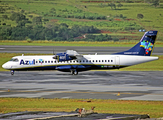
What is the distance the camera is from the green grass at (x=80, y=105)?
22.8m

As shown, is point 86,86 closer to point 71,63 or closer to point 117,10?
point 71,63

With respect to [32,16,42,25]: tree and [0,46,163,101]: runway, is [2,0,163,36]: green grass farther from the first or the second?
[0,46,163,101]: runway

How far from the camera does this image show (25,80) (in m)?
37.6

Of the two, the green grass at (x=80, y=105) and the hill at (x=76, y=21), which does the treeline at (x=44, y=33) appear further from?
the green grass at (x=80, y=105)

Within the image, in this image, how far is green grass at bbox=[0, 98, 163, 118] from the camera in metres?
22.8

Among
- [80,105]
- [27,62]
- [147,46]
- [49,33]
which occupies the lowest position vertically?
[80,105]

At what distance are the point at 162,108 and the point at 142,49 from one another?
20.5m

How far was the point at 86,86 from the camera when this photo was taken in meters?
33.6

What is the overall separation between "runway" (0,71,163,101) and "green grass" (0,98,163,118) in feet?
5.92

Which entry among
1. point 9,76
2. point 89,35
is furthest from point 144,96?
point 89,35

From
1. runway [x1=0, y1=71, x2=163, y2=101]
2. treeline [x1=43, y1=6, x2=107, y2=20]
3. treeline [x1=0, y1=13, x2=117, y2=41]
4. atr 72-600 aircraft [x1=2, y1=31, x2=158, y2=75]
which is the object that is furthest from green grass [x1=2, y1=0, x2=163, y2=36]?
runway [x1=0, y1=71, x2=163, y2=101]

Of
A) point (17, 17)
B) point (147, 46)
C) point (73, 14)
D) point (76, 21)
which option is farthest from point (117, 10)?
point (147, 46)

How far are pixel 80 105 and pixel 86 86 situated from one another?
8.98 metres

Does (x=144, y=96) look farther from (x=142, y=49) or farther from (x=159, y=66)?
(x=159, y=66)
